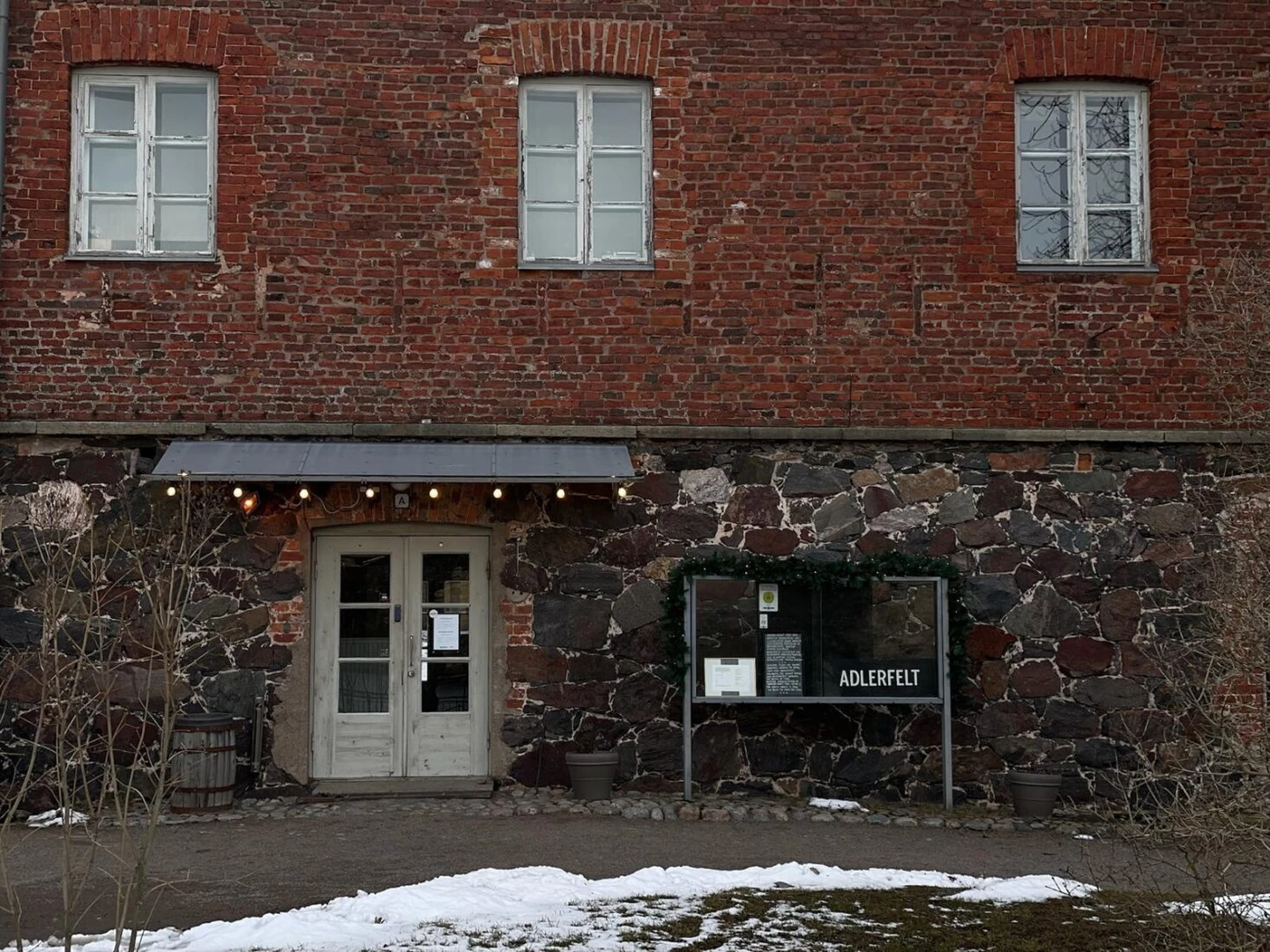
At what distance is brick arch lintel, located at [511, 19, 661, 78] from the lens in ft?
35.4

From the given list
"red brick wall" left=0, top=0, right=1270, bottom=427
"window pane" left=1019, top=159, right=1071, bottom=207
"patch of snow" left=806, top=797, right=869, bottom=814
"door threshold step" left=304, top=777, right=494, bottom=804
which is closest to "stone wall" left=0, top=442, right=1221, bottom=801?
"patch of snow" left=806, top=797, right=869, bottom=814

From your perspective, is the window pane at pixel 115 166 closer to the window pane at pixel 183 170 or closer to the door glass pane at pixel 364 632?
the window pane at pixel 183 170

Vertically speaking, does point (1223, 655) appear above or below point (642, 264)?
below

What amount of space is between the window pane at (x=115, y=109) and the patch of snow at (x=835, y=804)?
769 centimetres

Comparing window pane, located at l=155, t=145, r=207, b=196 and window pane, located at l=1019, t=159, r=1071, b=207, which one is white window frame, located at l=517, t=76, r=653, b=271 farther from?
window pane, located at l=1019, t=159, r=1071, b=207

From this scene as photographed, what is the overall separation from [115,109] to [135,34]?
24.6 inches

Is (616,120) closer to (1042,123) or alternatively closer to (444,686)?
(1042,123)

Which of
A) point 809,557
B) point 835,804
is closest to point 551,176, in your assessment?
point 809,557

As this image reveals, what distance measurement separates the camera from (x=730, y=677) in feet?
33.3

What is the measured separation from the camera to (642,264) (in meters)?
10.8

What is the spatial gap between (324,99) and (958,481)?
19.7ft

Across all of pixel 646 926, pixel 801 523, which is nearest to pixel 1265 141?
pixel 801 523

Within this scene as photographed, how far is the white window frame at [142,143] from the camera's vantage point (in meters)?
10.6

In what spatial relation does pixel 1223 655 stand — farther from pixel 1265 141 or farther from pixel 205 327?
pixel 205 327
